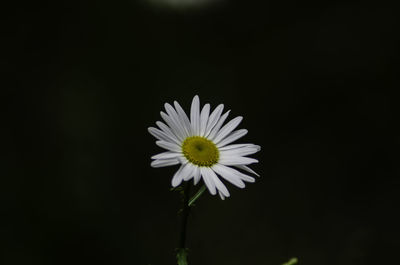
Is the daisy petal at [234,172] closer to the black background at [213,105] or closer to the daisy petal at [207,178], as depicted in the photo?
the daisy petal at [207,178]

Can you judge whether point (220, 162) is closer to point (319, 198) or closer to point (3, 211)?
point (3, 211)

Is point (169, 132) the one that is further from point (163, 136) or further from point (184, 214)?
point (184, 214)

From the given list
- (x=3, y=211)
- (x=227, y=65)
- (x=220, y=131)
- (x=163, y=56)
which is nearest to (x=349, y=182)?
(x=227, y=65)

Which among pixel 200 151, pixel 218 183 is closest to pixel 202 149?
pixel 200 151

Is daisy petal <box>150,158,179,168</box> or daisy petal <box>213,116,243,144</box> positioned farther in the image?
daisy petal <box>213,116,243,144</box>

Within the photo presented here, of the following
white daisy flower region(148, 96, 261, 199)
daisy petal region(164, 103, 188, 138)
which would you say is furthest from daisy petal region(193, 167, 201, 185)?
daisy petal region(164, 103, 188, 138)

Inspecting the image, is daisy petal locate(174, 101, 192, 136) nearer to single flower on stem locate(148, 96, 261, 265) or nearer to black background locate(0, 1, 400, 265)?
single flower on stem locate(148, 96, 261, 265)

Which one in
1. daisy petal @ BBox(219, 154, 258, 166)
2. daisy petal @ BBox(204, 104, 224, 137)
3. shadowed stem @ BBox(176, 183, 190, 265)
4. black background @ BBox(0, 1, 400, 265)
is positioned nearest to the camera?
shadowed stem @ BBox(176, 183, 190, 265)
